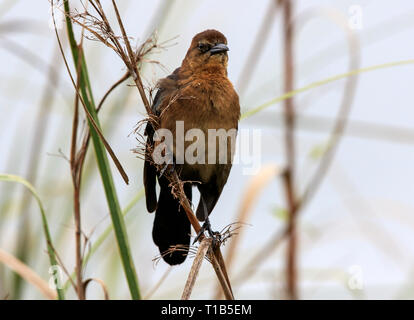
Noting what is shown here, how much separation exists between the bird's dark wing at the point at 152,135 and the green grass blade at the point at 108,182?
450 mm

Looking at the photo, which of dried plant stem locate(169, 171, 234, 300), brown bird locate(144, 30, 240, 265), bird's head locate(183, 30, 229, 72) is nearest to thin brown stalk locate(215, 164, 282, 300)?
brown bird locate(144, 30, 240, 265)

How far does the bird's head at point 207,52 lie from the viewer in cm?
282

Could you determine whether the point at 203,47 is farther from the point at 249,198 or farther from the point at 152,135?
the point at 249,198

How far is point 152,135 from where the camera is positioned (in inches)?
103

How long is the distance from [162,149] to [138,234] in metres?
1.78

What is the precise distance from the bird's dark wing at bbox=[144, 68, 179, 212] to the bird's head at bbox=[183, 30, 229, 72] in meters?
0.10

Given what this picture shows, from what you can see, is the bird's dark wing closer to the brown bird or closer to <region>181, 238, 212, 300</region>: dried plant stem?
the brown bird

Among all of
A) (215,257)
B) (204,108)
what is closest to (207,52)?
(204,108)

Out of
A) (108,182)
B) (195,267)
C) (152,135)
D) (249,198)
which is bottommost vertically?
(195,267)

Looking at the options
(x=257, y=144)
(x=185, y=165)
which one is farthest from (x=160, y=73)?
(x=257, y=144)

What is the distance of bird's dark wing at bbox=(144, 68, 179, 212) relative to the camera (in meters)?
2.55

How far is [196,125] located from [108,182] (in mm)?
718
